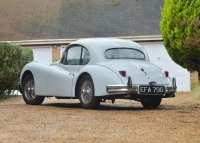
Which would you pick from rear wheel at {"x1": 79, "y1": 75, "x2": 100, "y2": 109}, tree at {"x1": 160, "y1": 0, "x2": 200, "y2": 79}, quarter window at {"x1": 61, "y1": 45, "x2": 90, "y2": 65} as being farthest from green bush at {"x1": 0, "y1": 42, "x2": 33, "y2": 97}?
rear wheel at {"x1": 79, "y1": 75, "x2": 100, "y2": 109}

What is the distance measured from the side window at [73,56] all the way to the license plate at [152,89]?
1.97 m

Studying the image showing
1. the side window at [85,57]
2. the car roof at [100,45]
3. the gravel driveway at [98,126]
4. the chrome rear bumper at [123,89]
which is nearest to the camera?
the gravel driveway at [98,126]

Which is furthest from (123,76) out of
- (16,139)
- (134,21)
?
(134,21)

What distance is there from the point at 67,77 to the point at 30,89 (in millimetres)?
1674

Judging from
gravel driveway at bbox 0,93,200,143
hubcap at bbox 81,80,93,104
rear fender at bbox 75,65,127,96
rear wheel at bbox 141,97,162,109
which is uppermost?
rear fender at bbox 75,65,127,96

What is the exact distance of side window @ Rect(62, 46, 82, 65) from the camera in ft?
48.0

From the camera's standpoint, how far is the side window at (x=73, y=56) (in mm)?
14617

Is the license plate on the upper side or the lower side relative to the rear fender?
lower

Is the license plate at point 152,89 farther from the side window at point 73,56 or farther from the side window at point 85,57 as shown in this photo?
the side window at point 73,56

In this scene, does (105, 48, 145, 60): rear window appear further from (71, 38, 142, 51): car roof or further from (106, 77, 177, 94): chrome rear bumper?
(106, 77, 177, 94): chrome rear bumper

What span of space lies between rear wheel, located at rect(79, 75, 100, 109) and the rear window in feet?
2.97

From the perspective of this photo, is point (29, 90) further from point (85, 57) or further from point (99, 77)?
point (99, 77)

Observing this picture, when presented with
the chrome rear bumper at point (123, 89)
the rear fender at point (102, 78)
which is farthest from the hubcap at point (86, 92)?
the chrome rear bumper at point (123, 89)

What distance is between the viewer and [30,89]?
1559 cm
